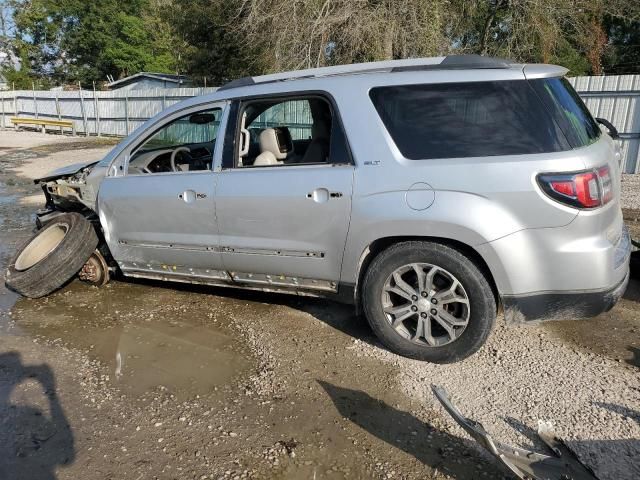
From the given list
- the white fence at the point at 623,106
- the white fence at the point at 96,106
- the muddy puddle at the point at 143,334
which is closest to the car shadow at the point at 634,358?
the muddy puddle at the point at 143,334

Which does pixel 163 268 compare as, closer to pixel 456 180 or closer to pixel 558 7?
pixel 456 180

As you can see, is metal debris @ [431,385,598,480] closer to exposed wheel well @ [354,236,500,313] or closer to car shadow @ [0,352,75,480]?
exposed wheel well @ [354,236,500,313]

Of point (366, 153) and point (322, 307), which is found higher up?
point (366, 153)

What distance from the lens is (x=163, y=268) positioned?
4.62 metres

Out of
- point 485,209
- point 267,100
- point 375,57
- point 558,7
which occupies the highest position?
point 558,7

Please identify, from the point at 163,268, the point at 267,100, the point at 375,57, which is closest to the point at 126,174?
the point at 163,268

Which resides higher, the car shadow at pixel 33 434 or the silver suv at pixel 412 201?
the silver suv at pixel 412 201

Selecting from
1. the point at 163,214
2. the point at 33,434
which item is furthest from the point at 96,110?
the point at 33,434

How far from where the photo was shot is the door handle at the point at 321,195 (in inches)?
143

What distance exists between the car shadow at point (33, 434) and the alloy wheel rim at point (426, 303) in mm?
2096

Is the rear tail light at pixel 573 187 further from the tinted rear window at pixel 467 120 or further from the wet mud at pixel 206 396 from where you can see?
the wet mud at pixel 206 396

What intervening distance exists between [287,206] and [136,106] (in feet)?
69.8

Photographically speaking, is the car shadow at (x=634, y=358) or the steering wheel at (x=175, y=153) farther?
the steering wheel at (x=175, y=153)

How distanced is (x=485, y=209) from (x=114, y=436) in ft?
8.25
